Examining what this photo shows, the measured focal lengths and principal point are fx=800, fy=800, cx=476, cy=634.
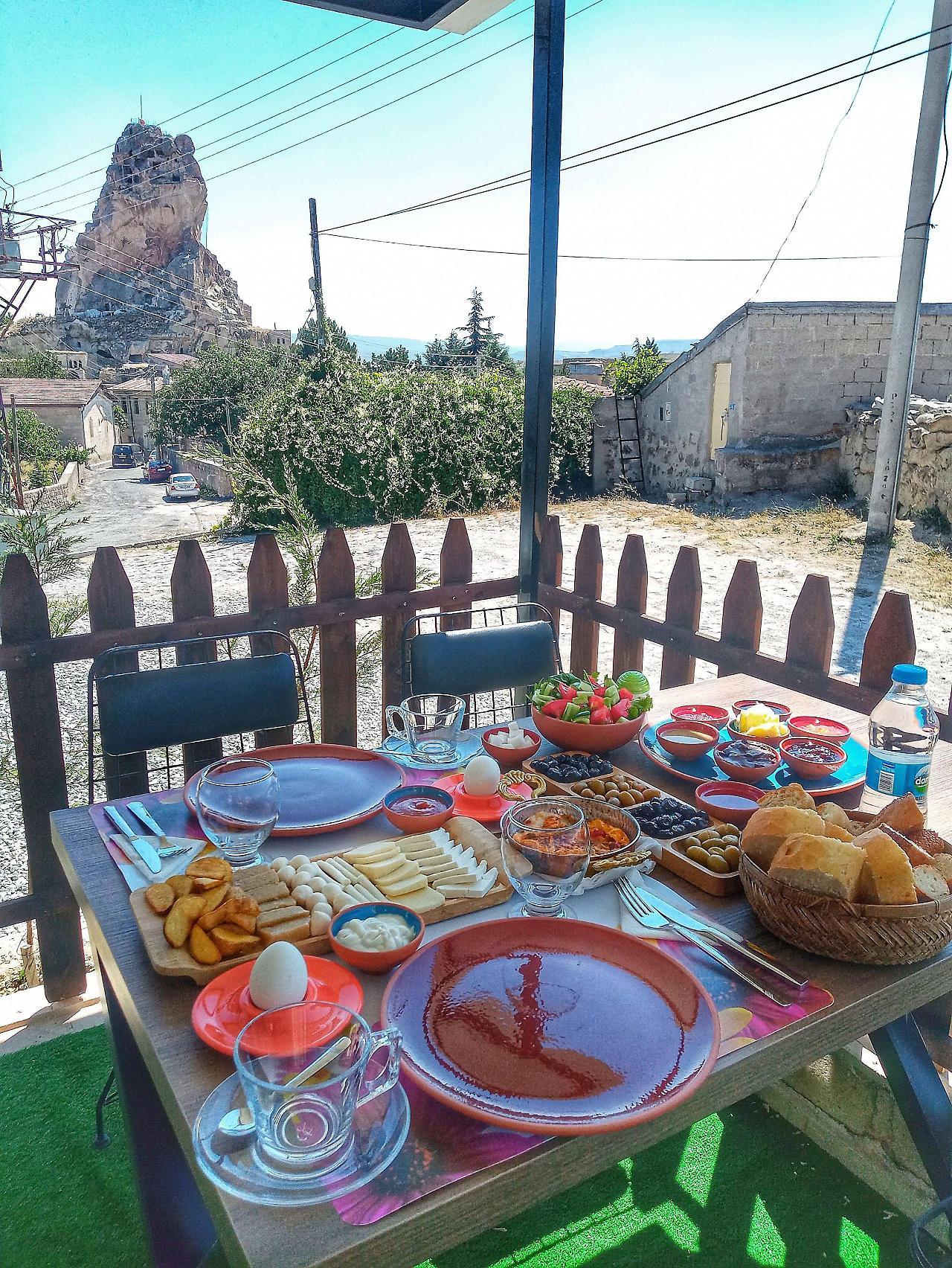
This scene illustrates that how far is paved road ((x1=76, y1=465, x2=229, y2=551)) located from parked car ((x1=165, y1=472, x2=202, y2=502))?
0.08 m

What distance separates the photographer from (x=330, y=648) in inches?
89.4

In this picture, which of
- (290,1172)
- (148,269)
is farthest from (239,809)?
(148,269)

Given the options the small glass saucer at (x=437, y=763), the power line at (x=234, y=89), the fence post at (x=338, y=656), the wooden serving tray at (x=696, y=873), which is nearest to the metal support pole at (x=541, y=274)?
the fence post at (x=338, y=656)

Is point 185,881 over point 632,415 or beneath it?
beneath

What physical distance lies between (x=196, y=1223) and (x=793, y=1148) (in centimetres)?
115

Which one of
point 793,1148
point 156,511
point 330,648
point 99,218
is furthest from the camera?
point 99,218

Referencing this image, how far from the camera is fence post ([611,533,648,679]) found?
7.56 ft

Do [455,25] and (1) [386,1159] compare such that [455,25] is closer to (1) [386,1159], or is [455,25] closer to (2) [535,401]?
(2) [535,401]

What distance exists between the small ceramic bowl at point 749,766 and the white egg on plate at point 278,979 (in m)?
0.76

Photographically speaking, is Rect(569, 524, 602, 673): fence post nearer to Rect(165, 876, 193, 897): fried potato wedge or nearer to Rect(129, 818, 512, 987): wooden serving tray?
Rect(129, 818, 512, 987): wooden serving tray

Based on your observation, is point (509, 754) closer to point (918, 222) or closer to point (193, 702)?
point (193, 702)

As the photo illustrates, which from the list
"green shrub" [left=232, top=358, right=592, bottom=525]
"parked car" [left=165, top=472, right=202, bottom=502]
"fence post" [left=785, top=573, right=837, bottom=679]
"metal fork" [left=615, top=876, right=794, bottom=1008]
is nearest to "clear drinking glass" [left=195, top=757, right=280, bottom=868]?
"metal fork" [left=615, top=876, right=794, bottom=1008]

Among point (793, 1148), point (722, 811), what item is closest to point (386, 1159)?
point (722, 811)

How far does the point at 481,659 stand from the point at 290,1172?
1.42 m
